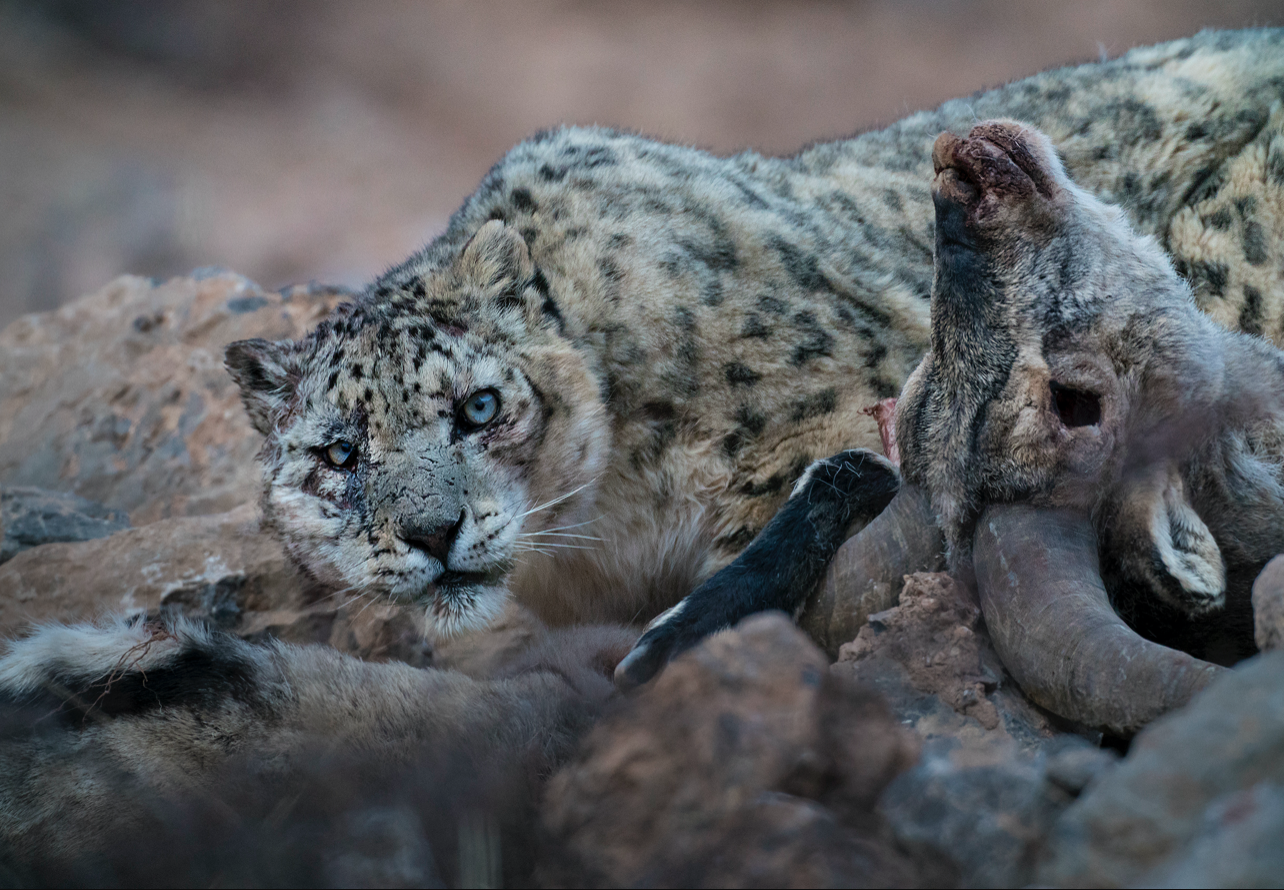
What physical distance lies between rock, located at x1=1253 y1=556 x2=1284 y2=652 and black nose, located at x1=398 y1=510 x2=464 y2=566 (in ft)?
7.85

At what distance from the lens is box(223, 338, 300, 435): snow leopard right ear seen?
4086 mm

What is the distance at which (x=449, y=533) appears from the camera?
11.8 ft

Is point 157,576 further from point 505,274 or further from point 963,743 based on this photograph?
point 963,743

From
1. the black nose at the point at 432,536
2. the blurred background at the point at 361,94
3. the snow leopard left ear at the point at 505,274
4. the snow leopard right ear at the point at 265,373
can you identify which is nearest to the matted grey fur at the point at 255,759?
the black nose at the point at 432,536

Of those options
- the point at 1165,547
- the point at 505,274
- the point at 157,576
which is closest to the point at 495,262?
the point at 505,274

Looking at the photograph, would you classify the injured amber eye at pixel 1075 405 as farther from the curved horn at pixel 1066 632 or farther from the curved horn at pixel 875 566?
the curved horn at pixel 875 566

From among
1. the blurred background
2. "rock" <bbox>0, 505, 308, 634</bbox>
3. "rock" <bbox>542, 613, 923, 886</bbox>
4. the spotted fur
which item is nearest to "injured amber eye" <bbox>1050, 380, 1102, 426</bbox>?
"rock" <bbox>542, 613, 923, 886</bbox>

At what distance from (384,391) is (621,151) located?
6.13 ft

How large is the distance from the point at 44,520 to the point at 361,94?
888cm

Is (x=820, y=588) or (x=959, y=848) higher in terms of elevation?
(x=820, y=588)

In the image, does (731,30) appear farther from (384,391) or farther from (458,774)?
(458,774)

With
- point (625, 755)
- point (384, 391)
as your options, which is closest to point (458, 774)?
point (625, 755)

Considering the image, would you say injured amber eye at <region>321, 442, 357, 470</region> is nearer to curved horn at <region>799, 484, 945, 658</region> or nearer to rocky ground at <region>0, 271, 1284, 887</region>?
curved horn at <region>799, 484, 945, 658</region>

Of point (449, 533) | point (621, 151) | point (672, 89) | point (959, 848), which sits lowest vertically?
point (959, 848)
